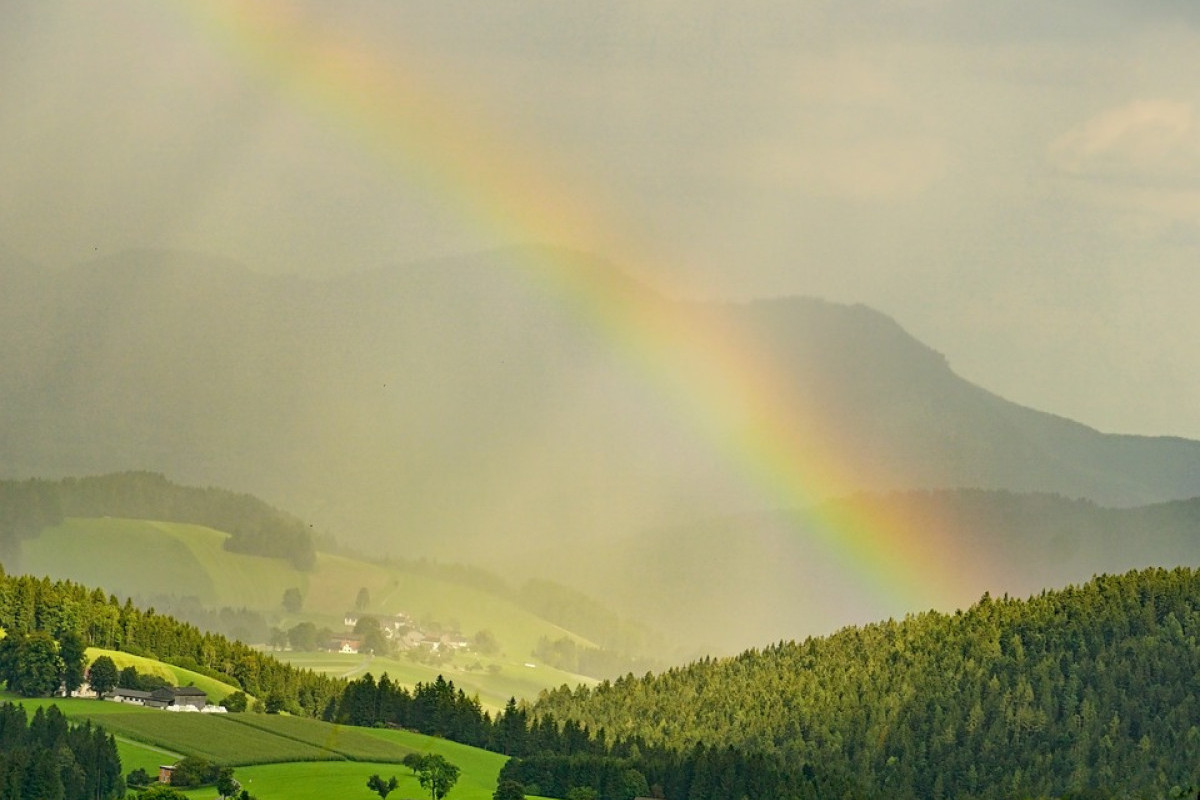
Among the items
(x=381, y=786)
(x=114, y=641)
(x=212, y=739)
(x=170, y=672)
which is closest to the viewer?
(x=381, y=786)

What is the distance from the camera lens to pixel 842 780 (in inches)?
5974

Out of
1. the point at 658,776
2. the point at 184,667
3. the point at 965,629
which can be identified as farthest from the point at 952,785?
the point at 184,667

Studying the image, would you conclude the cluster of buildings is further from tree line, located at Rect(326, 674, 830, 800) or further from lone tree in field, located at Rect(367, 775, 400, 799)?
lone tree in field, located at Rect(367, 775, 400, 799)

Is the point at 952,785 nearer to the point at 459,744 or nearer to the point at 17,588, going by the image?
the point at 459,744

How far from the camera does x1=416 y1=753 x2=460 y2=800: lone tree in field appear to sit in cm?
13850

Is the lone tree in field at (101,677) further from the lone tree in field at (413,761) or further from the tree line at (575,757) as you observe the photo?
the lone tree in field at (413,761)

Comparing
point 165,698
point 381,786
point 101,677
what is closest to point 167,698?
point 165,698

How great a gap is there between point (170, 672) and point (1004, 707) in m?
76.0

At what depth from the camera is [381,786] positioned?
443ft

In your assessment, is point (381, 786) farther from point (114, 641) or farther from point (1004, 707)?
point (114, 641)

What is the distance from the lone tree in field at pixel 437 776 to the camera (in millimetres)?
138500

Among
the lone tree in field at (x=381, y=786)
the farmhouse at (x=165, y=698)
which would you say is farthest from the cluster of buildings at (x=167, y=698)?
the lone tree in field at (x=381, y=786)

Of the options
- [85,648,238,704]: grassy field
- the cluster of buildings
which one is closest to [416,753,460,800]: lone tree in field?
the cluster of buildings

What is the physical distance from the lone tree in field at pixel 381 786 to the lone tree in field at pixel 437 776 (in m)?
2.65
